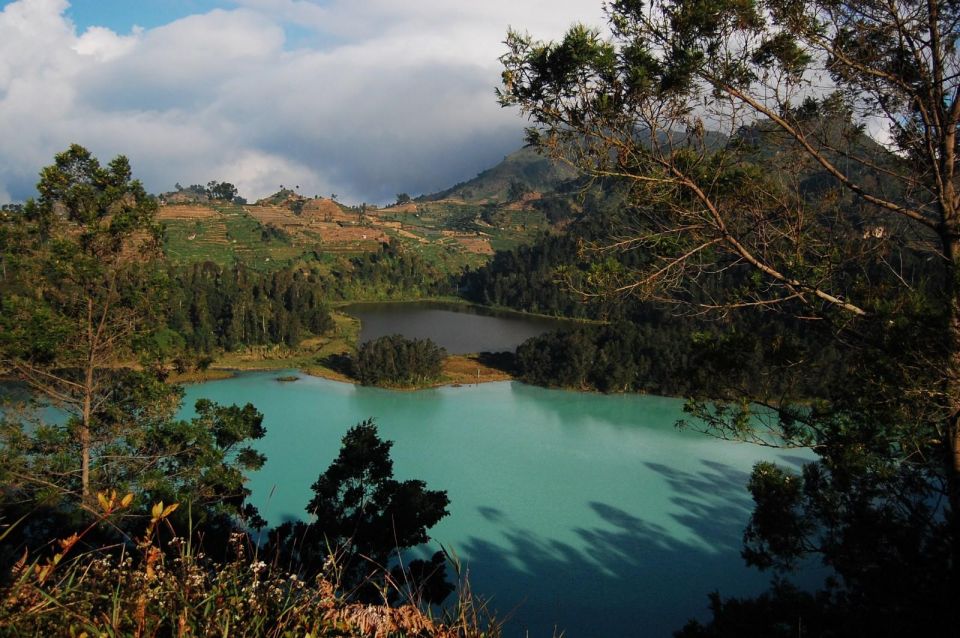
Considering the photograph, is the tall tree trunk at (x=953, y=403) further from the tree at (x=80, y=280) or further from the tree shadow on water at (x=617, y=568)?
the tree at (x=80, y=280)

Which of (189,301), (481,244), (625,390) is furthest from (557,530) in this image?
(481,244)

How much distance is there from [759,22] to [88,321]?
943 centimetres

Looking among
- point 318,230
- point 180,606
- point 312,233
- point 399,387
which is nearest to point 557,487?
point 399,387

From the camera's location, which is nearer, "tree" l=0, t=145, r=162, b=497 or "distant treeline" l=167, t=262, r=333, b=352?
"tree" l=0, t=145, r=162, b=497

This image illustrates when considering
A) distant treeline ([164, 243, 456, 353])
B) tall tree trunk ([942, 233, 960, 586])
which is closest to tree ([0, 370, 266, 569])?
tall tree trunk ([942, 233, 960, 586])

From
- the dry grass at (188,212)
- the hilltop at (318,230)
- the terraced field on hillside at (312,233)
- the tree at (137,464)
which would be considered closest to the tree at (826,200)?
the tree at (137,464)

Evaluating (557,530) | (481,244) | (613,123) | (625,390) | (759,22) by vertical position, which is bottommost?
(557,530)

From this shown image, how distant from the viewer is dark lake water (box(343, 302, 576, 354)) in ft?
151

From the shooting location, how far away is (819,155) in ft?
15.9

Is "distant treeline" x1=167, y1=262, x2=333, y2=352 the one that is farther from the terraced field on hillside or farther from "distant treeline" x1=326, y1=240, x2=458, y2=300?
"distant treeline" x1=326, y1=240, x2=458, y2=300

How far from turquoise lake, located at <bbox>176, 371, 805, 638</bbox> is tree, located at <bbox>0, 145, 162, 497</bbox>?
21.7ft

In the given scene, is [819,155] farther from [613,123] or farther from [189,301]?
[189,301]

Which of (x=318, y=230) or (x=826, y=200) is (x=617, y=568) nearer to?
(x=826, y=200)

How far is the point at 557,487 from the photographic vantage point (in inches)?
742
